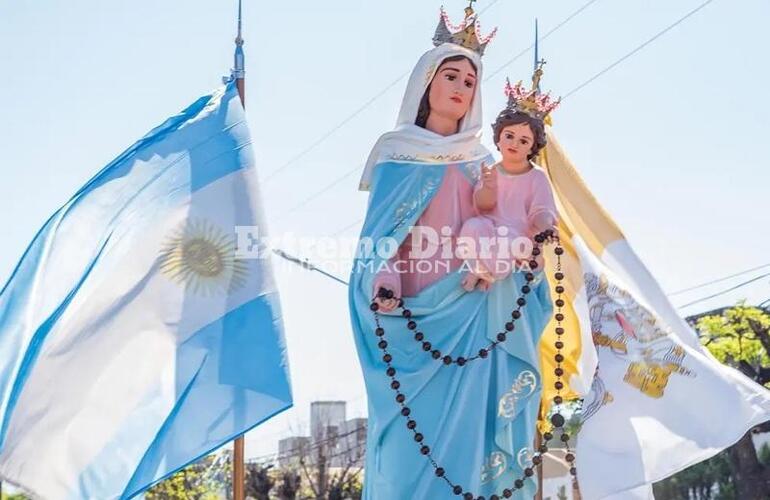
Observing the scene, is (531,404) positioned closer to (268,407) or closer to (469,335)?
(469,335)

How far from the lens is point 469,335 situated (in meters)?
7.60

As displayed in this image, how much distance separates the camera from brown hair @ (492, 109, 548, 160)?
25.9 ft

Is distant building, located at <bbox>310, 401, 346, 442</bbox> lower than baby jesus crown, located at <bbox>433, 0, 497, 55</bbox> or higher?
higher

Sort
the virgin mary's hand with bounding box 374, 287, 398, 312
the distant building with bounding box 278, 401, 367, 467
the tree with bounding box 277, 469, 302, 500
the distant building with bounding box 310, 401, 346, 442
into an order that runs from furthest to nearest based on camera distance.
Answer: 1. the distant building with bounding box 310, 401, 346, 442
2. the distant building with bounding box 278, 401, 367, 467
3. the tree with bounding box 277, 469, 302, 500
4. the virgin mary's hand with bounding box 374, 287, 398, 312

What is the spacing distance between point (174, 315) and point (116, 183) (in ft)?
3.06

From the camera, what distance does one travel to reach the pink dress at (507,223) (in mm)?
7539

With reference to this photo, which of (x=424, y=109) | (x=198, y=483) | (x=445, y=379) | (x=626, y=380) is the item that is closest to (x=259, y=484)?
(x=198, y=483)

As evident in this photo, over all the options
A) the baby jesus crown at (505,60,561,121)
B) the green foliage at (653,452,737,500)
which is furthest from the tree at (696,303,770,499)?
the baby jesus crown at (505,60,561,121)

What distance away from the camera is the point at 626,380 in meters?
9.23

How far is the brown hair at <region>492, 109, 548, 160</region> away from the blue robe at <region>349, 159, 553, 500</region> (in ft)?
1.58

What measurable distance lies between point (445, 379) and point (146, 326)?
1.99 m

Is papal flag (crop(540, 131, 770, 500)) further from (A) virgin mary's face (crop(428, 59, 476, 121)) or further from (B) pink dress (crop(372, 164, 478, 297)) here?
(A) virgin mary's face (crop(428, 59, 476, 121))

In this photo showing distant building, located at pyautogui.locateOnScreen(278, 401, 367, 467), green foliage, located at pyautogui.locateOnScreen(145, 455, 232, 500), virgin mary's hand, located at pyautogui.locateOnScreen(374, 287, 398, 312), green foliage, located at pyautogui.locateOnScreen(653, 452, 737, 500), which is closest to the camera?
virgin mary's hand, located at pyautogui.locateOnScreen(374, 287, 398, 312)

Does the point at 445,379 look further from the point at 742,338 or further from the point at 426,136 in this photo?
the point at 742,338
